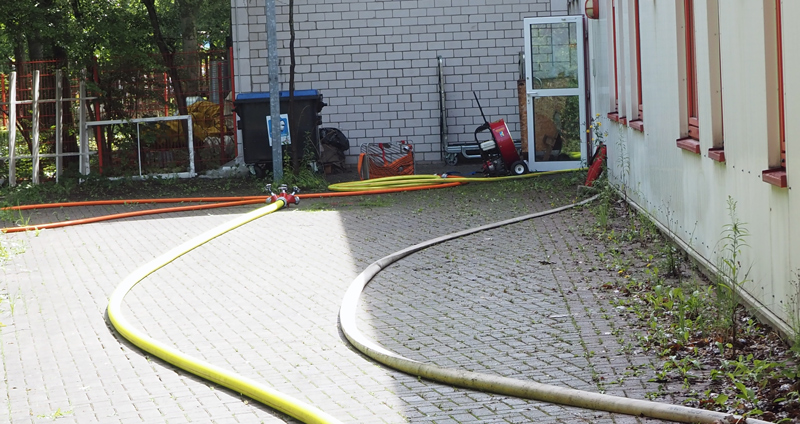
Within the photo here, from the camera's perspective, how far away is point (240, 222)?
12648mm

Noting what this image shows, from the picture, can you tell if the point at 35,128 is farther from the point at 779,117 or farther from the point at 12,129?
the point at 779,117

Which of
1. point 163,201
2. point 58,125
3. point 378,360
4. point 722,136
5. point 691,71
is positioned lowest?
point 378,360

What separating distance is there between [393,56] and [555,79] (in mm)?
4438

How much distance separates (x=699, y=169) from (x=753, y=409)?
3941 mm

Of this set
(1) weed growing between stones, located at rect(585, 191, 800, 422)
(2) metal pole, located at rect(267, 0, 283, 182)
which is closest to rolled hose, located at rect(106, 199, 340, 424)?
(1) weed growing between stones, located at rect(585, 191, 800, 422)

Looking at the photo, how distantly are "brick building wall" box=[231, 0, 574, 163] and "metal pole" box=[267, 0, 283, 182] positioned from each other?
3.74m

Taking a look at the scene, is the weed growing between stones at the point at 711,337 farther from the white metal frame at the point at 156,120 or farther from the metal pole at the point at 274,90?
the white metal frame at the point at 156,120

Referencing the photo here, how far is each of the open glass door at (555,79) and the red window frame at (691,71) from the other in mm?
8213

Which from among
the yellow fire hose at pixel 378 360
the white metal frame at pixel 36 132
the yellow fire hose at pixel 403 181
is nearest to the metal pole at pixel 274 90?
the yellow fire hose at pixel 403 181

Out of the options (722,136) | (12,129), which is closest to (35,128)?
(12,129)

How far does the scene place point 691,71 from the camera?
8.91 meters

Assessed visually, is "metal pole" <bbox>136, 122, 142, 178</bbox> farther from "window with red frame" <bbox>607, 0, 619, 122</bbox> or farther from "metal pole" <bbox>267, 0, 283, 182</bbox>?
"window with red frame" <bbox>607, 0, 619, 122</bbox>

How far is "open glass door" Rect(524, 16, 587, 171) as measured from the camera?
17.3 meters

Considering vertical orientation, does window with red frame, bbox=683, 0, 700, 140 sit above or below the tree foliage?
below
